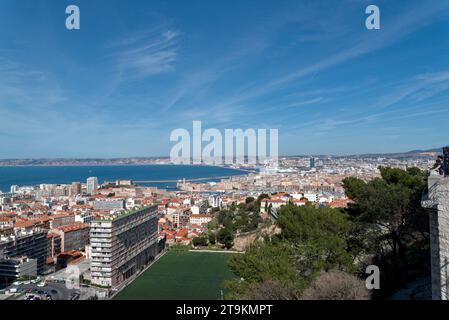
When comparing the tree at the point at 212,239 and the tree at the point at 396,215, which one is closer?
the tree at the point at 396,215

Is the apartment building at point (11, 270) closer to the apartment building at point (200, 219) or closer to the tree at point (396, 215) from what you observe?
the apartment building at point (200, 219)

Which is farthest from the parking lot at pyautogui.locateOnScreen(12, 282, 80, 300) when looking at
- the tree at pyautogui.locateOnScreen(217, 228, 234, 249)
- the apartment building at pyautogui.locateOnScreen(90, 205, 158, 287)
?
the tree at pyautogui.locateOnScreen(217, 228, 234, 249)

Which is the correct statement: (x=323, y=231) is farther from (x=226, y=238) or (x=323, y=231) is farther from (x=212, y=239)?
(x=212, y=239)

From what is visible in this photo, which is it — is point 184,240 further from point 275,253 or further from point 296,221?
point 275,253

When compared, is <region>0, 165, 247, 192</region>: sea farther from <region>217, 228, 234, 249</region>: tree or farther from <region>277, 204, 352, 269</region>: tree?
<region>277, 204, 352, 269</region>: tree

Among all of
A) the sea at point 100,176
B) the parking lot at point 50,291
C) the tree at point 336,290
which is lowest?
the parking lot at point 50,291

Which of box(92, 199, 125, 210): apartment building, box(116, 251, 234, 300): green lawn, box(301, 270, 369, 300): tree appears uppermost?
box(301, 270, 369, 300): tree

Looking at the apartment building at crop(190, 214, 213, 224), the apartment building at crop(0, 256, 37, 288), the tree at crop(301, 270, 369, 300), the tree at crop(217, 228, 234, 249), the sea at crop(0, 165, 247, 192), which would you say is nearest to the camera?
the tree at crop(301, 270, 369, 300)

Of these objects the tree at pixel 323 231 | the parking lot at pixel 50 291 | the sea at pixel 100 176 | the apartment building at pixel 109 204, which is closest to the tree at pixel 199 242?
the parking lot at pixel 50 291
